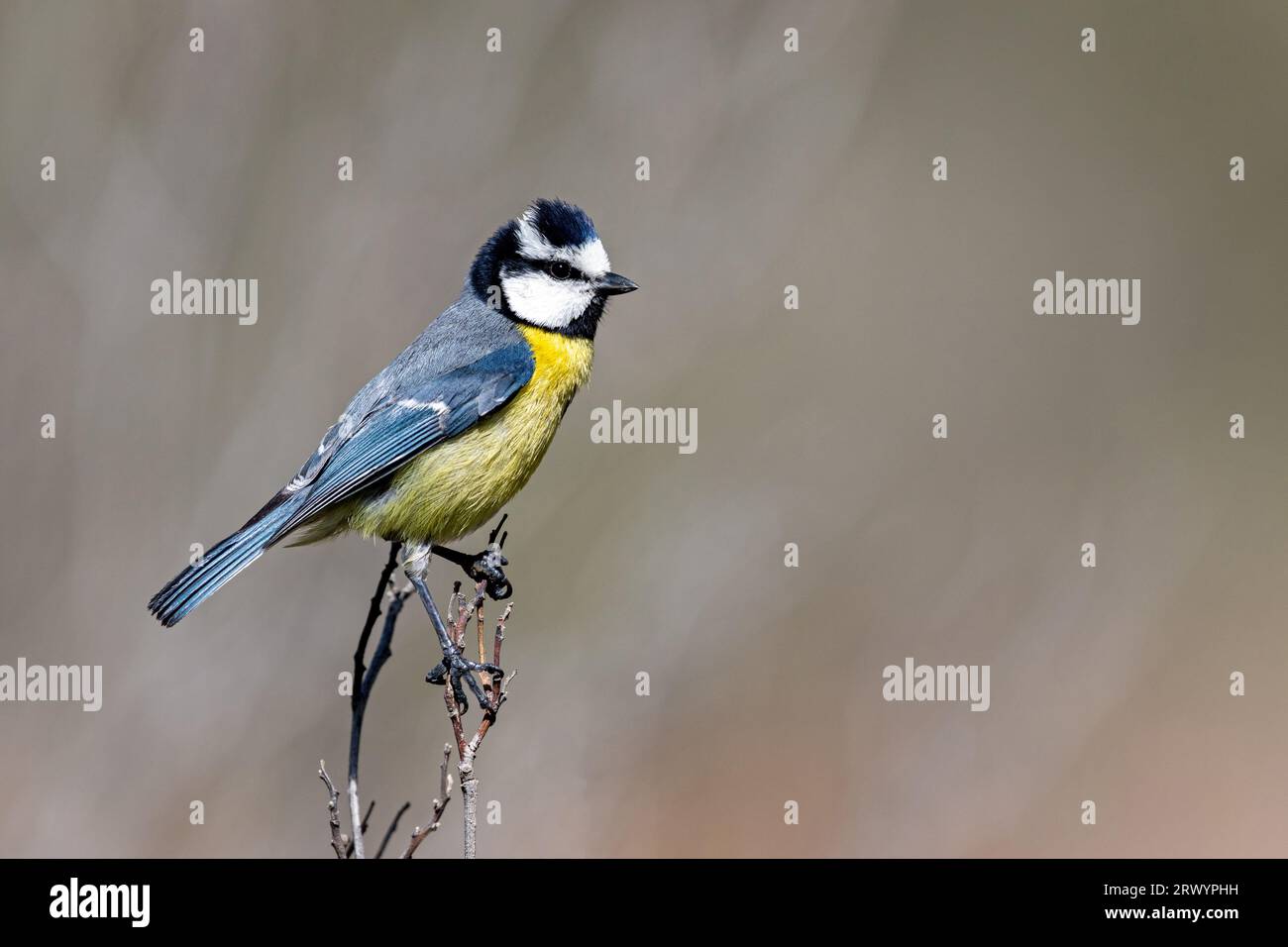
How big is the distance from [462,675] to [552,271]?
1.22 m

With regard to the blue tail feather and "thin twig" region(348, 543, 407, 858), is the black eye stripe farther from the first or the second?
"thin twig" region(348, 543, 407, 858)

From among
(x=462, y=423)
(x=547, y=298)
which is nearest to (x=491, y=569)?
(x=462, y=423)

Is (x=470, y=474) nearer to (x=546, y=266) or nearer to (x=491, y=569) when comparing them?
(x=491, y=569)

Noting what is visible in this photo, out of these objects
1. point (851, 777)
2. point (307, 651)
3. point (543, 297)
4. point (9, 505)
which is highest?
point (543, 297)

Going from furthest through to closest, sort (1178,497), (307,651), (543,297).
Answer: (1178,497), (307,651), (543,297)

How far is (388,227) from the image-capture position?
438cm

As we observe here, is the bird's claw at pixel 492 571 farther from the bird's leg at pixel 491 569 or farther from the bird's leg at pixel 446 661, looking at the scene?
the bird's leg at pixel 446 661

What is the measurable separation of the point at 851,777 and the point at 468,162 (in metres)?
3.27

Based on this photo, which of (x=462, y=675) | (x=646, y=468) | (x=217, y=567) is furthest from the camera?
(x=646, y=468)

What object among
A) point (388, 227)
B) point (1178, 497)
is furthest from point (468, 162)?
point (1178, 497)

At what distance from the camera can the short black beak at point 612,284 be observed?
3285mm

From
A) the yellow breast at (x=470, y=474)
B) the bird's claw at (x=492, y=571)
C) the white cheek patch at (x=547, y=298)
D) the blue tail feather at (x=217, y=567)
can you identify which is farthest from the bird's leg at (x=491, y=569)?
the white cheek patch at (x=547, y=298)

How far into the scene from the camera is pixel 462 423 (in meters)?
3.15

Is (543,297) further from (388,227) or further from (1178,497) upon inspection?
(1178,497)
